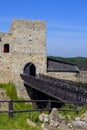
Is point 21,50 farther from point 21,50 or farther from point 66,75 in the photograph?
point 66,75

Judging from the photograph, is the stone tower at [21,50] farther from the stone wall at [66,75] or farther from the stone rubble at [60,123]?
the stone rubble at [60,123]

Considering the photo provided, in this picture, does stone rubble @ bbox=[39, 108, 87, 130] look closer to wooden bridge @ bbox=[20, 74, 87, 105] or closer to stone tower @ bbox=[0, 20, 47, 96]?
wooden bridge @ bbox=[20, 74, 87, 105]

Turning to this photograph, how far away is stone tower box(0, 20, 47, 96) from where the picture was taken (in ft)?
124

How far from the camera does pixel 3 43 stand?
3778cm

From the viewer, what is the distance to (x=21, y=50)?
37719 mm

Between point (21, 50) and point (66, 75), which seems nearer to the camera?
point (21, 50)

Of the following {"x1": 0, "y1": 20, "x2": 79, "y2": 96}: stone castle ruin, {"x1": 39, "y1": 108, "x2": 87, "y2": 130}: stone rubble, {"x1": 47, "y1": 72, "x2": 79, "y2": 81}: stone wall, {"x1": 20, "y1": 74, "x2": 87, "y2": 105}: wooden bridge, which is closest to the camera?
{"x1": 39, "y1": 108, "x2": 87, "y2": 130}: stone rubble

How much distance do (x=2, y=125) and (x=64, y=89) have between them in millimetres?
9019

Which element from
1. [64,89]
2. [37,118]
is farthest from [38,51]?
[37,118]

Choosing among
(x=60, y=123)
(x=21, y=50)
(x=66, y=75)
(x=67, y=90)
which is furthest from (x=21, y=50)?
(x=60, y=123)

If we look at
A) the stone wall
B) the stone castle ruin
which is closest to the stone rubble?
the stone castle ruin

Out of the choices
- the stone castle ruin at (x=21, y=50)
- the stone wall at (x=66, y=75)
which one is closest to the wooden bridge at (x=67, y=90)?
the stone castle ruin at (x=21, y=50)

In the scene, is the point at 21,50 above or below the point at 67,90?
above

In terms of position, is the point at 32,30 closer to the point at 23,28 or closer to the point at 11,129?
the point at 23,28
